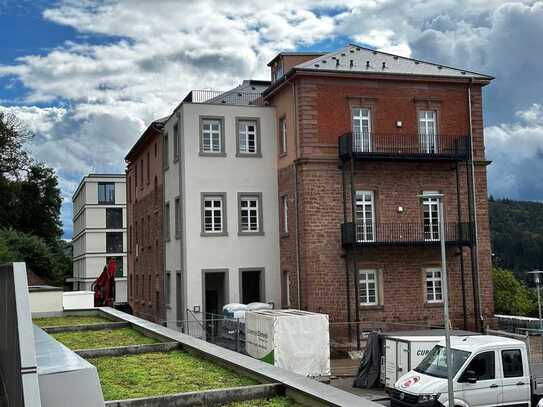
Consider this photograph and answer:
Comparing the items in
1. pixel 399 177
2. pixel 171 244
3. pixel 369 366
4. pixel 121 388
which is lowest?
pixel 369 366

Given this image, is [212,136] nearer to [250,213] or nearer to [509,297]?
[250,213]

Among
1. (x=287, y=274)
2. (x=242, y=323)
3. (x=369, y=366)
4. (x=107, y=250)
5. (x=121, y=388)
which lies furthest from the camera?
(x=107, y=250)

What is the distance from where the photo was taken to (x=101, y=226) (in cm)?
9488

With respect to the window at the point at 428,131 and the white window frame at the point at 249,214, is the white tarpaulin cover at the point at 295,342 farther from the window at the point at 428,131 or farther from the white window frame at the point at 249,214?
the window at the point at 428,131

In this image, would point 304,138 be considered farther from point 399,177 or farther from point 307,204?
point 399,177

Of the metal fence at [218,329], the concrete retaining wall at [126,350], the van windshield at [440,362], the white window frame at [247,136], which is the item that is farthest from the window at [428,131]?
the concrete retaining wall at [126,350]

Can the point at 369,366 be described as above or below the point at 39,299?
below

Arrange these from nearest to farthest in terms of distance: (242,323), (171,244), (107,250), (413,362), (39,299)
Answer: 1. (413,362)
2. (39,299)
3. (242,323)
4. (171,244)
5. (107,250)

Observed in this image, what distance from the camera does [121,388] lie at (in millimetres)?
8453

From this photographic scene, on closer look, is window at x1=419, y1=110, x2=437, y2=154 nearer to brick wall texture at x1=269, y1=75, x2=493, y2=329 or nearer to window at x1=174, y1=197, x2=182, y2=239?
brick wall texture at x1=269, y1=75, x2=493, y2=329

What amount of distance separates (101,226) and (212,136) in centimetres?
6454

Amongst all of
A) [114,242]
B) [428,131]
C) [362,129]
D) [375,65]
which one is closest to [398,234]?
[362,129]

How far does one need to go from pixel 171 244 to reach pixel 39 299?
12.0 meters

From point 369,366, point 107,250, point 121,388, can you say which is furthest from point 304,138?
point 107,250
